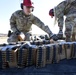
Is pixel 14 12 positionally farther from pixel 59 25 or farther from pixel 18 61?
pixel 18 61

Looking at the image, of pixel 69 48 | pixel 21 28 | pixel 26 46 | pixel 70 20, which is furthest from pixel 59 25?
pixel 26 46

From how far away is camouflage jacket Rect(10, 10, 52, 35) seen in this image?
219 inches

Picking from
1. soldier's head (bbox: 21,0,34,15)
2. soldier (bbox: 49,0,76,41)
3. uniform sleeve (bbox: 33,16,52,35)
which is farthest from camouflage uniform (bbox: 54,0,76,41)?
soldier's head (bbox: 21,0,34,15)

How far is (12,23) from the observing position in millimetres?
5719

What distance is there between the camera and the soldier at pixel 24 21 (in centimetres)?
525

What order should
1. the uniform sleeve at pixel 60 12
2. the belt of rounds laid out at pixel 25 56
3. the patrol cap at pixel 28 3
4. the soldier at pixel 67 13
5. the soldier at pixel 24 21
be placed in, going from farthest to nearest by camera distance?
the uniform sleeve at pixel 60 12
the soldier at pixel 67 13
the soldier at pixel 24 21
the patrol cap at pixel 28 3
the belt of rounds laid out at pixel 25 56

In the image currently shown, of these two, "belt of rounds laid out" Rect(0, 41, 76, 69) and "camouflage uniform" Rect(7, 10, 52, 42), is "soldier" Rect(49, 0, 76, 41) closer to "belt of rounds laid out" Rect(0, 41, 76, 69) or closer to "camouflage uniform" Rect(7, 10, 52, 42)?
"camouflage uniform" Rect(7, 10, 52, 42)

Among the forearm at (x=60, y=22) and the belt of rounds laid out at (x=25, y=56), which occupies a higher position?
the forearm at (x=60, y=22)

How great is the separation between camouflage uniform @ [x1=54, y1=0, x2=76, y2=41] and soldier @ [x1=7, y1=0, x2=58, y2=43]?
0.42 m

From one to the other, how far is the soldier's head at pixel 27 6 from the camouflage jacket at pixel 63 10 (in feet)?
2.08

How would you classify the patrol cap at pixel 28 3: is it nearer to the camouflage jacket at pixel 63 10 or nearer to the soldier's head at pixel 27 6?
the soldier's head at pixel 27 6

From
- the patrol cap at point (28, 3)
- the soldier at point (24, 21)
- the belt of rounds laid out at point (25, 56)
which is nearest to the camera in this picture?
the belt of rounds laid out at point (25, 56)

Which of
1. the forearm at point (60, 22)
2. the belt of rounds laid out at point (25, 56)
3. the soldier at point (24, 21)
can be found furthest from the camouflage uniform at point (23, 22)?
the belt of rounds laid out at point (25, 56)

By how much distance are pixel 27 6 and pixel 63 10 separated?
2.80 ft
